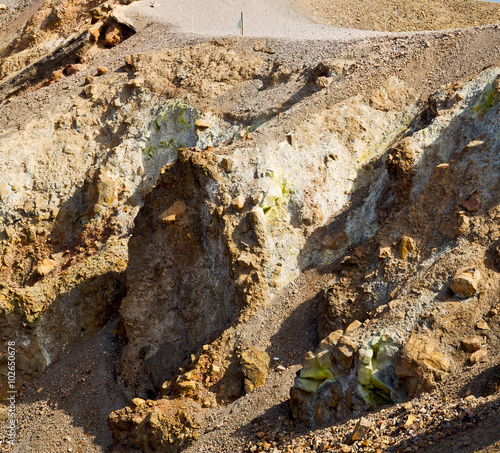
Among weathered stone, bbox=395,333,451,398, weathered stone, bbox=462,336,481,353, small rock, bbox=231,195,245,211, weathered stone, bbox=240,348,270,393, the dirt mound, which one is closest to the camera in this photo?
weathered stone, bbox=395,333,451,398

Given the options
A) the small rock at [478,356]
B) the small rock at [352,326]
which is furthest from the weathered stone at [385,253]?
the small rock at [478,356]

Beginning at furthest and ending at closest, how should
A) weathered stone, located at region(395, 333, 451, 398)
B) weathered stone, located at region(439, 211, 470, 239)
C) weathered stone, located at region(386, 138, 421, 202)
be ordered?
weathered stone, located at region(386, 138, 421, 202) → weathered stone, located at region(439, 211, 470, 239) → weathered stone, located at region(395, 333, 451, 398)

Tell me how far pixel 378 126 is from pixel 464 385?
11.1 m

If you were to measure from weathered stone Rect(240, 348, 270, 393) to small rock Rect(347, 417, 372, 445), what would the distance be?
4341 mm

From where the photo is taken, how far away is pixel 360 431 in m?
12.9

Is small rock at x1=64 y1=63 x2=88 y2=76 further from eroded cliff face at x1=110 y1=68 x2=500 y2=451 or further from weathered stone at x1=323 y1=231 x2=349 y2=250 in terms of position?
weathered stone at x1=323 y1=231 x2=349 y2=250

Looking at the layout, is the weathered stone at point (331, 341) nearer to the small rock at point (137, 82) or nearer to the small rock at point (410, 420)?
the small rock at point (410, 420)

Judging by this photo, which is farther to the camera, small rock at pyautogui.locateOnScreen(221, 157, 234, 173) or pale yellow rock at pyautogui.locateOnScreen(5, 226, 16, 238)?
pale yellow rock at pyautogui.locateOnScreen(5, 226, 16, 238)

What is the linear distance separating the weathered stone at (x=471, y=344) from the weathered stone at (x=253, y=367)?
Answer: 5.49 m

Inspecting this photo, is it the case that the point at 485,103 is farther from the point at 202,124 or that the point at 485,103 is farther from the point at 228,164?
the point at 202,124

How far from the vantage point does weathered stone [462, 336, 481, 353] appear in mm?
13664

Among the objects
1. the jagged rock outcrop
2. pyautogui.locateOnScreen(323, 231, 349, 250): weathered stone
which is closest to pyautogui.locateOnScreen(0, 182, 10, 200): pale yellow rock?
pyautogui.locateOnScreen(323, 231, 349, 250): weathered stone

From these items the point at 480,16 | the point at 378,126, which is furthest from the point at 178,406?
the point at 480,16

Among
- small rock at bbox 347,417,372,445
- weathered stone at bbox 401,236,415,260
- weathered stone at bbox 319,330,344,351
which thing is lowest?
small rock at bbox 347,417,372,445
